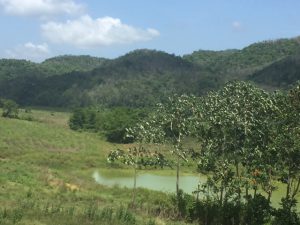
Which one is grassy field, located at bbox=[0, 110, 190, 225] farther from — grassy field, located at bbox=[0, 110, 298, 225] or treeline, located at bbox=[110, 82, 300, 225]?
treeline, located at bbox=[110, 82, 300, 225]

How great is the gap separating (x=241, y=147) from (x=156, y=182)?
3483cm

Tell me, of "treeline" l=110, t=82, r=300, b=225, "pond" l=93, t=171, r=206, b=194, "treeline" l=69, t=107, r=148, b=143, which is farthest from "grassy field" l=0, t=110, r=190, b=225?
"treeline" l=69, t=107, r=148, b=143

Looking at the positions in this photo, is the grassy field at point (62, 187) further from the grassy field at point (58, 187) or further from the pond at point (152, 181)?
the pond at point (152, 181)

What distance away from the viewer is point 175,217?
132ft

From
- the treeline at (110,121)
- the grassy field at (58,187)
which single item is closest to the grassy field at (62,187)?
the grassy field at (58,187)

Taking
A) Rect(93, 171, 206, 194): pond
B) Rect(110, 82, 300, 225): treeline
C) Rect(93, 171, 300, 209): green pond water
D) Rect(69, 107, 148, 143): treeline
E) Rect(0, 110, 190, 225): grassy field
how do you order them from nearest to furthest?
1. Rect(0, 110, 190, 225): grassy field
2. Rect(110, 82, 300, 225): treeline
3. Rect(93, 171, 300, 209): green pond water
4. Rect(93, 171, 206, 194): pond
5. Rect(69, 107, 148, 143): treeline

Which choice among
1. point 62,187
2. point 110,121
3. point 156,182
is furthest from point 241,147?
point 110,121

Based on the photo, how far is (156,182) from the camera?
75.3 metres

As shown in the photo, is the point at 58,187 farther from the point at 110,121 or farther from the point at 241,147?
the point at 110,121

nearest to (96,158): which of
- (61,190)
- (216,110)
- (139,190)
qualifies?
(139,190)

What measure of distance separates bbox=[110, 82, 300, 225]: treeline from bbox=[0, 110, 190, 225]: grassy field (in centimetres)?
538

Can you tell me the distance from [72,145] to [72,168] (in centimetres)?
2220

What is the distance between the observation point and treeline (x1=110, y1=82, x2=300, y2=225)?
37.8 meters

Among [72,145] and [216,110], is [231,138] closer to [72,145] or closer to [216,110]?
[216,110]
